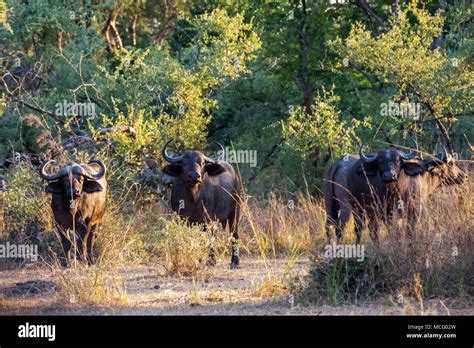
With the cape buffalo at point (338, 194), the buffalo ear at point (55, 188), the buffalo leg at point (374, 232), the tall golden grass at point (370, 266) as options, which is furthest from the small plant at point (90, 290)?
the cape buffalo at point (338, 194)

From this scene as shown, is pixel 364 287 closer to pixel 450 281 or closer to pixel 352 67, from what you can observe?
pixel 450 281

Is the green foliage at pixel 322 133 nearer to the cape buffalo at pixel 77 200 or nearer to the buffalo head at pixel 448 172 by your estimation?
the buffalo head at pixel 448 172

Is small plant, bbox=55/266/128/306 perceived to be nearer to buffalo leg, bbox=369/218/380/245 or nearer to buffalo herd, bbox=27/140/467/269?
buffalo herd, bbox=27/140/467/269

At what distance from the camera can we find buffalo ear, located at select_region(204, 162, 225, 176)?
570 inches

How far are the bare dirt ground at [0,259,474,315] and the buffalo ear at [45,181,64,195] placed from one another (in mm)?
1212

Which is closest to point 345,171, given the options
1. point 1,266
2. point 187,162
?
point 187,162

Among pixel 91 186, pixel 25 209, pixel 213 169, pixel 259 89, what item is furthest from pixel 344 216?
pixel 259 89

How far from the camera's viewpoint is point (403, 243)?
9.91 meters

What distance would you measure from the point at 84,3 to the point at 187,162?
1405 centimetres

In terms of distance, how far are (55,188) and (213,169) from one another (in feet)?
8.32

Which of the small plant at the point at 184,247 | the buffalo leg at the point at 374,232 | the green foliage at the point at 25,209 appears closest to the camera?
the buffalo leg at the point at 374,232

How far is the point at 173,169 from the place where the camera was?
14.3 m

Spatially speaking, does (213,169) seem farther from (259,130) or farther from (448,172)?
(259,130)

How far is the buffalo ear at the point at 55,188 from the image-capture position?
43.8ft
